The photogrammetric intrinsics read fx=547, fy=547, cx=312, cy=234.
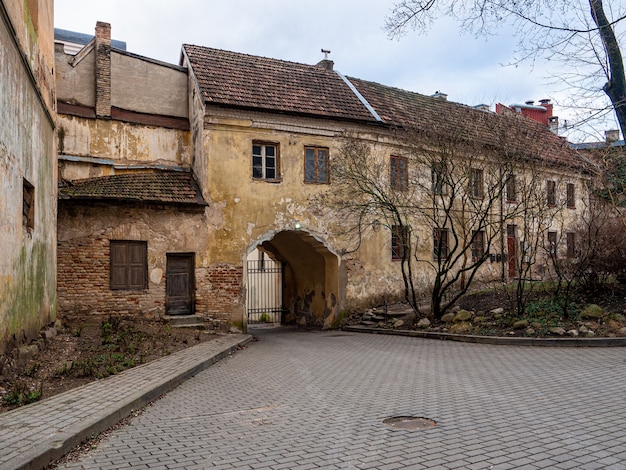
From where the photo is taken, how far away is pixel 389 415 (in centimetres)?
671

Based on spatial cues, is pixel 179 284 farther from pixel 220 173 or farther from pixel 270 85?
pixel 270 85

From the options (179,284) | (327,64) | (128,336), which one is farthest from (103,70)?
(327,64)

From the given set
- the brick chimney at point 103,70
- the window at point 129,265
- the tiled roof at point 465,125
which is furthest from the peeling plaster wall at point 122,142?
the tiled roof at point 465,125

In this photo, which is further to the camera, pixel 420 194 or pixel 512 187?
pixel 420 194

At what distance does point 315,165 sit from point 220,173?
3.53 meters

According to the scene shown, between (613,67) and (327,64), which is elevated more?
(327,64)

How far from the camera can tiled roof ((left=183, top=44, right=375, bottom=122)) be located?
59.5ft

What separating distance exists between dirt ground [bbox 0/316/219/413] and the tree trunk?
30.8ft

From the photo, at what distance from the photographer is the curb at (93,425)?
16.1 feet

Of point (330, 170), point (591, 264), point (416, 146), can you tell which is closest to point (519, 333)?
point (591, 264)

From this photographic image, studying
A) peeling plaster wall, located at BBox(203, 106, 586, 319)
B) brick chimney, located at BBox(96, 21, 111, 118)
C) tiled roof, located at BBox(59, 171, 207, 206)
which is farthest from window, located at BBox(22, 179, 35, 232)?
brick chimney, located at BBox(96, 21, 111, 118)

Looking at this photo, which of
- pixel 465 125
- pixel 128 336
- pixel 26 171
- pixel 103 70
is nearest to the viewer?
pixel 26 171

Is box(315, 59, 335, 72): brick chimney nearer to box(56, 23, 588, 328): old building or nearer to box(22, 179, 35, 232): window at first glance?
box(56, 23, 588, 328): old building

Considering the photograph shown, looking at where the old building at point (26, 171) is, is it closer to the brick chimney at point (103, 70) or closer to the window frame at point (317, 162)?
the brick chimney at point (103, 70)
